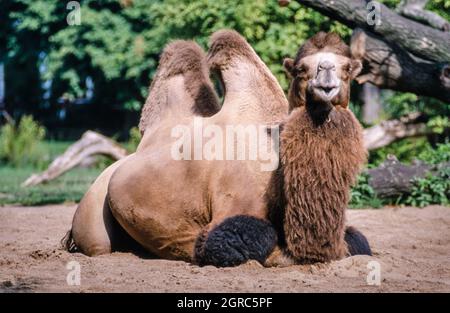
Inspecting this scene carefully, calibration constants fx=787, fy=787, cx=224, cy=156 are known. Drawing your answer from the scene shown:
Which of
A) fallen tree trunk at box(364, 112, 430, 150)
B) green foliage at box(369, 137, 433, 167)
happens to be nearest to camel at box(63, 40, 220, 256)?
fallen tree trunk at box(364, 112, 430, 150)

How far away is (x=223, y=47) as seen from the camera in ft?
16.7

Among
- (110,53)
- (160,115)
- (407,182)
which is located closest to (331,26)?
(407,182)

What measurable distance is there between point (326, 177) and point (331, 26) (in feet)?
22.6

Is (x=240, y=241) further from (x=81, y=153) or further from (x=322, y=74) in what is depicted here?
(x=81, y=153)

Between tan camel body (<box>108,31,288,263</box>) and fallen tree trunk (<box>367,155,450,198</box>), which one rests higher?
tan camel body (<box>108,31,288,263</box>)

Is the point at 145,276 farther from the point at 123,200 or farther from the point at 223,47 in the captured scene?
the point at 223,47

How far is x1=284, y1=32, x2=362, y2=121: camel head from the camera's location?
418 centimetres

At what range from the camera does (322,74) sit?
418 centimetres

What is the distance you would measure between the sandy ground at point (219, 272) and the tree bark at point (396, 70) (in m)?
2.72

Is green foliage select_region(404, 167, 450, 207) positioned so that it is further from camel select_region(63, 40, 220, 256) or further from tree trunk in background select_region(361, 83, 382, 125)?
tree trunk in background select_region(361, 83, 382, 125)

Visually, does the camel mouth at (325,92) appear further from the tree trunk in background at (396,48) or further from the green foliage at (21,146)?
the green foliage at (21,146)

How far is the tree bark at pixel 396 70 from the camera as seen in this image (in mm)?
8750

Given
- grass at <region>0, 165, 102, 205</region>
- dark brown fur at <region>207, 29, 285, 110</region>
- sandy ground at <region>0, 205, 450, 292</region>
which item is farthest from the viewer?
grass at <region>0, 165, 102, 205</region>

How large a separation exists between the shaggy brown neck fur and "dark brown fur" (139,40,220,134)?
1009mm
